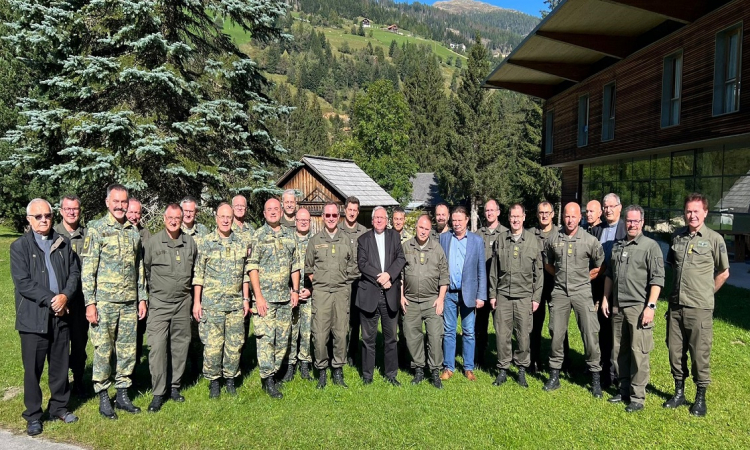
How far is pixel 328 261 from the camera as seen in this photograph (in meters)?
6.02

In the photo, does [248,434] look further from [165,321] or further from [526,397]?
[526,397]

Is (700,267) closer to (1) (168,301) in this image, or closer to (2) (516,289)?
(2) (516,289)

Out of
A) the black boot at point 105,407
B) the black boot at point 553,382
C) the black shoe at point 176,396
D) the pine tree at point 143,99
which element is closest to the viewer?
the black boot at point 105,407

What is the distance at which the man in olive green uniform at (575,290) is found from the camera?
5684 millimetres

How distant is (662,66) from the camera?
581 inches

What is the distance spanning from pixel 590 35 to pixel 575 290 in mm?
13752

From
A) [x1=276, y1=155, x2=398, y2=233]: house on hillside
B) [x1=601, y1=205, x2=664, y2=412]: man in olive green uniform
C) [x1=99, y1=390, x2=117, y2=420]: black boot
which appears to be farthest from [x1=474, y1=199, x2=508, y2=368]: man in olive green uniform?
[x1=276, y1=155, x2=398, y2=233]: house on hillside

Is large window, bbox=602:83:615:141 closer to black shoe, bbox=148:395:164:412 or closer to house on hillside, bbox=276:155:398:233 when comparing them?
house on hillside, bbox=276:155:398:233

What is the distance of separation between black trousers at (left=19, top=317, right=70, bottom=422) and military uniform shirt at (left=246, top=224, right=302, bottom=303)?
2090 millimetres

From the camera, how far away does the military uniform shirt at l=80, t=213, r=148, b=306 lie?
5082mm

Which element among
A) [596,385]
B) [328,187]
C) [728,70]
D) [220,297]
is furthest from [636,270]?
[328,187]

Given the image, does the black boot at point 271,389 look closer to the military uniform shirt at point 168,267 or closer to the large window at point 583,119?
the military uniform shirt at point 168,267

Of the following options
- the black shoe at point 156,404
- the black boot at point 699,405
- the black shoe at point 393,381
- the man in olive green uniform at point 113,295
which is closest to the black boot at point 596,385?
the black boot at point 699,405

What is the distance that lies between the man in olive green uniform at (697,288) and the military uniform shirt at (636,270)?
0.26 m
